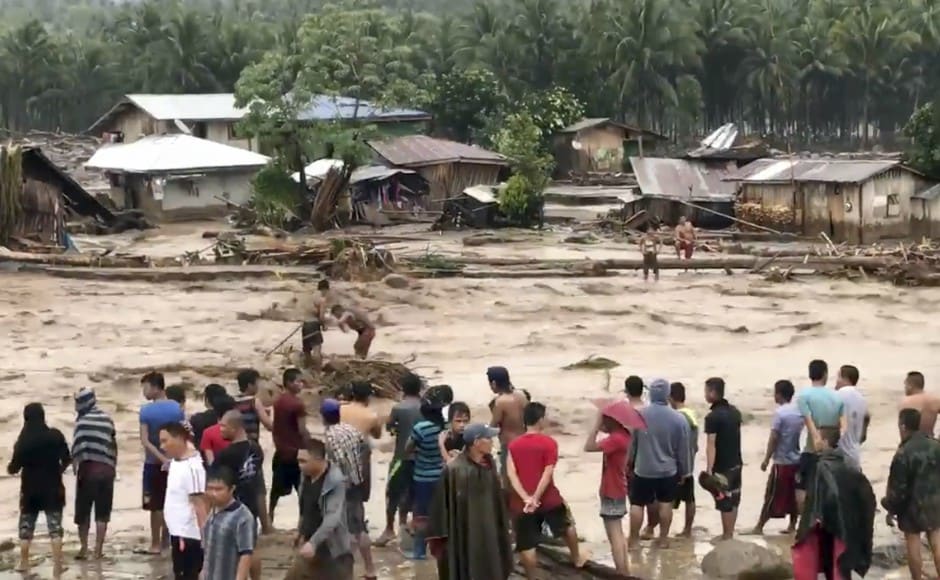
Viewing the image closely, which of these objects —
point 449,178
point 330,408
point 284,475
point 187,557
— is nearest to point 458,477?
point 330,408

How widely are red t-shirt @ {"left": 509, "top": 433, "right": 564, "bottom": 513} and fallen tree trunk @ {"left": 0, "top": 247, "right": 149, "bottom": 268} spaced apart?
832 inches

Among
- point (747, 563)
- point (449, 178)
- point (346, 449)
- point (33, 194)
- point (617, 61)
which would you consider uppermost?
point (617, 61)

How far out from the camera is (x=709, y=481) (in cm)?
1017

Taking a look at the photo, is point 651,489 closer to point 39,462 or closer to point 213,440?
point 213,440

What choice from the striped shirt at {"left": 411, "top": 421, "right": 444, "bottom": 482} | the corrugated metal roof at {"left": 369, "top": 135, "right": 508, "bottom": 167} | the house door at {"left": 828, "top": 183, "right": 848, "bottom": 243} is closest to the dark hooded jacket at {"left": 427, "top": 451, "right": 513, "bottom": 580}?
the striped shirt at {"left": 411, "top": 421, "right": 444, "bottom": 482}

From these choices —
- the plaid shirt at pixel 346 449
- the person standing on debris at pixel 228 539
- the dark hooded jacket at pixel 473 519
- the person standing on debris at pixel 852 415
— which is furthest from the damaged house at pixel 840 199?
the person standing on debris at pixel 228 539

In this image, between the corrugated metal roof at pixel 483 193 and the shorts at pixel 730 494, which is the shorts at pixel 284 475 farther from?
the corrugated metal roof at pixel 483 193

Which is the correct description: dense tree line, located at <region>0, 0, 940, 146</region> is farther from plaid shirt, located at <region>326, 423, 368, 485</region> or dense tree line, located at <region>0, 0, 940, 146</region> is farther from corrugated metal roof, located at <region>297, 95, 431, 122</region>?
plaid shirt, located at <region>326, 423, 368, 485</region>

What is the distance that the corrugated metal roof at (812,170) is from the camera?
117ft

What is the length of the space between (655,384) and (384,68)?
33692mm

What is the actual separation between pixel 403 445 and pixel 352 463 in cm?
119

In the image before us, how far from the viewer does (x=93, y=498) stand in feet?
32.4

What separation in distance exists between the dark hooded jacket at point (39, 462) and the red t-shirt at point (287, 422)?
4.91 ft

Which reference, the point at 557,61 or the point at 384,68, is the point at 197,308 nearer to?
the point at 384,68
